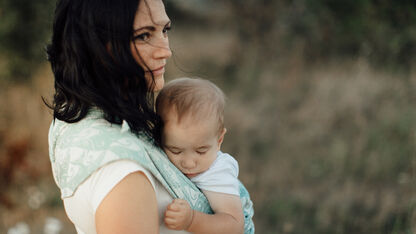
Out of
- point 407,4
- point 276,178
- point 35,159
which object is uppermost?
point 407,4

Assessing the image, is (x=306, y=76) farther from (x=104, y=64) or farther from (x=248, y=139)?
(x=104, y=64)

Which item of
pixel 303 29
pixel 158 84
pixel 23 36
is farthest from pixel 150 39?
pixel 303 29

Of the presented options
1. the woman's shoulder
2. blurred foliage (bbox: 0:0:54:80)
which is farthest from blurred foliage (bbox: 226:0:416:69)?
the woman's shoulder

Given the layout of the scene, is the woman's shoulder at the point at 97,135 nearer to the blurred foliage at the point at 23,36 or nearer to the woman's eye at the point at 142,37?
the woman's eye at the point at 142,37

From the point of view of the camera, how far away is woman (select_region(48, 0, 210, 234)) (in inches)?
46.0

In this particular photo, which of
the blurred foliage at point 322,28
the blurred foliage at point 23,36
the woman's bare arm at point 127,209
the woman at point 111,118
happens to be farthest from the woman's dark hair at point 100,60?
the blurred foliage at point 322,28

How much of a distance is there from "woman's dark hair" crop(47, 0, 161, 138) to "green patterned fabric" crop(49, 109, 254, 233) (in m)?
0.04

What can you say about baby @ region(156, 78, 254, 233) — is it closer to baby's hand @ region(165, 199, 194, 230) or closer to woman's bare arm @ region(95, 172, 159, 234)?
baby's hand @ region(165, 199, 194, 230)

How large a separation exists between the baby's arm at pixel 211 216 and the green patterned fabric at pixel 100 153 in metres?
0.05

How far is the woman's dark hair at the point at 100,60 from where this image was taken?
1331 millimetres

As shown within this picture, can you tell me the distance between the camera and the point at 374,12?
625 centimetres

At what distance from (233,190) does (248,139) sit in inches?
154

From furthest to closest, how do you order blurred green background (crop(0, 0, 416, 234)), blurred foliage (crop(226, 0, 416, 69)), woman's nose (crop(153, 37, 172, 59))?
blurred foliage (crop(226, 0, 416, 69)), blurred green background (crop(0, 0, 416, 234)), woman's nose (crop(153, 37, 172, 59))

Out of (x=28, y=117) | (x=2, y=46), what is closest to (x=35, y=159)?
(x=28, y=117)
